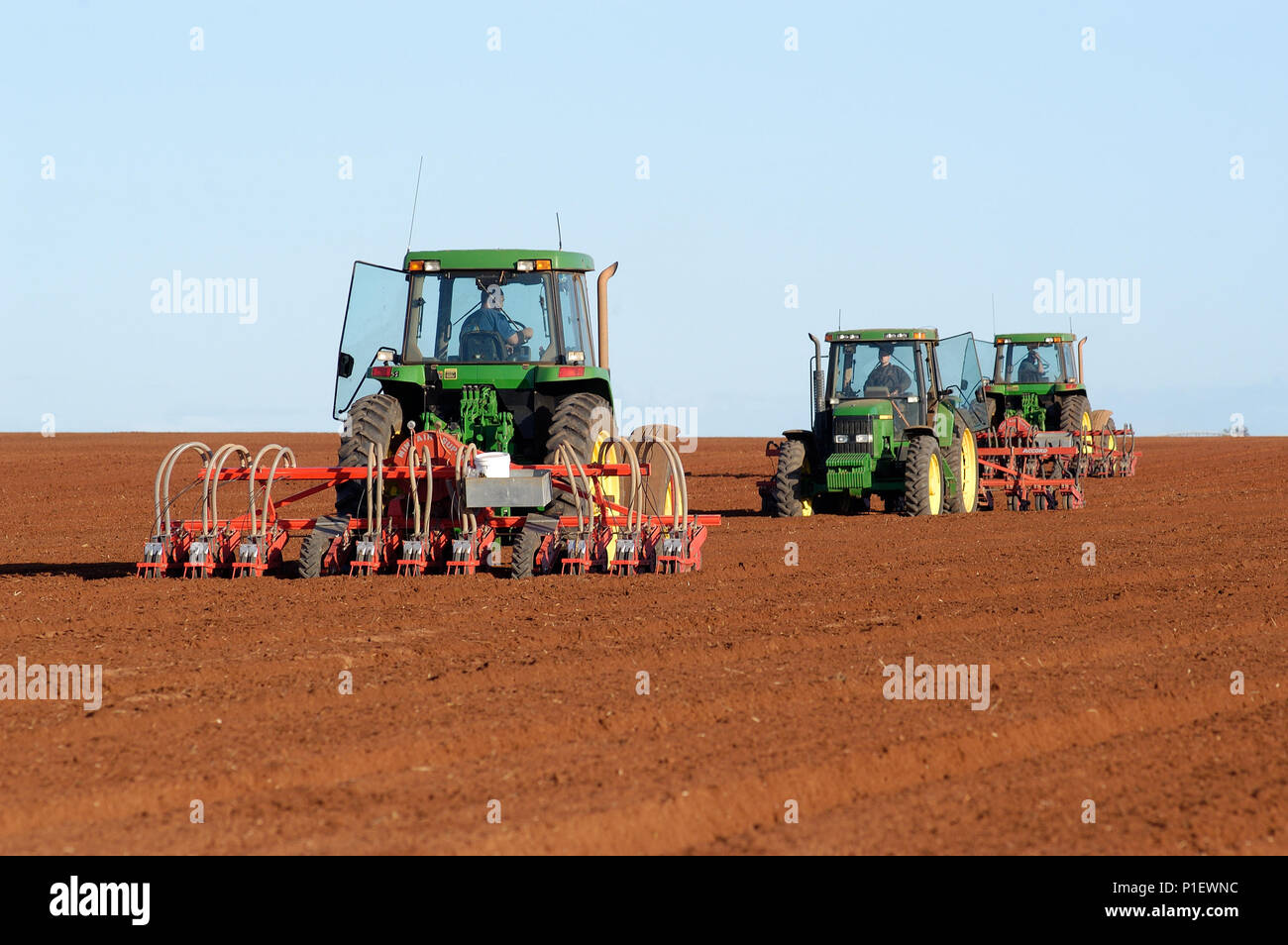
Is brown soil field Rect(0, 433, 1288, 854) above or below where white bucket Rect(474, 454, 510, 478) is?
below

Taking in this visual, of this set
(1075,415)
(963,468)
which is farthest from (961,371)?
(1075,415)

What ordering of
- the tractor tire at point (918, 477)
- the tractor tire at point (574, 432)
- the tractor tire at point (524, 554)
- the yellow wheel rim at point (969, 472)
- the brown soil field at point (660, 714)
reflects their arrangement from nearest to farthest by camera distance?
the brown soil field at point (660, 714) → the tractor tire at point (524, 554) → the tractor tire at point (574, 432) → the tractor tire at point (918, 477) → the yellow wheel rim at point (969, 472)

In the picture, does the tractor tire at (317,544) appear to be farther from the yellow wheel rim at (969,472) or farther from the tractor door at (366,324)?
the yellow wheel rim at (969,472)

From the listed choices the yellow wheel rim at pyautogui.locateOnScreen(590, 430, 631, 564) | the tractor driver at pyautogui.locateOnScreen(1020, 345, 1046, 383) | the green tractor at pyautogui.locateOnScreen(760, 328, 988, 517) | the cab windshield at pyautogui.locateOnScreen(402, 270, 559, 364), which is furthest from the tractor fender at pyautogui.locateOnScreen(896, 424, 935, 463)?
the tractor driver at pyautogui.locateOnScreen(1020, 345, 1046, 383)

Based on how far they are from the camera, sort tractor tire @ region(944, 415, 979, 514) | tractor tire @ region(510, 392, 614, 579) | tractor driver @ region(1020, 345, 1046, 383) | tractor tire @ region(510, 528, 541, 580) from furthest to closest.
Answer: tractor driver @ region(1020, 345, 1046, 383), tractor tire @ region(944, 415, 979, 514), tractor tire @ region(510, 392, 614, 579), tractor tire @ region(510, 528, 541, 580)

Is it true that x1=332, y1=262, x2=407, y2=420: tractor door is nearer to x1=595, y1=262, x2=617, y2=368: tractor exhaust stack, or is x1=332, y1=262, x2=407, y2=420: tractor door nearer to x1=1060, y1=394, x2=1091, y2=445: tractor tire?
x1=595, y1=262, x2=617, y2=368: tractor exhaust stack

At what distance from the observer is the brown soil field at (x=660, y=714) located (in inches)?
173

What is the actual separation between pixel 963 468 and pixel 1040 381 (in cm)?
666

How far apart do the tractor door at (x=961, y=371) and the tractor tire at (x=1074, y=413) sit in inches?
262

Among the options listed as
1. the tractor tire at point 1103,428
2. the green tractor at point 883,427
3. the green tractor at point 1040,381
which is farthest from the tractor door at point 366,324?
the tractor tire at point 1103,428

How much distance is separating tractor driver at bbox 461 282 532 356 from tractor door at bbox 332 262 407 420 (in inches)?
19.8

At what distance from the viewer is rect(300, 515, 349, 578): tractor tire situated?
32.7ft
